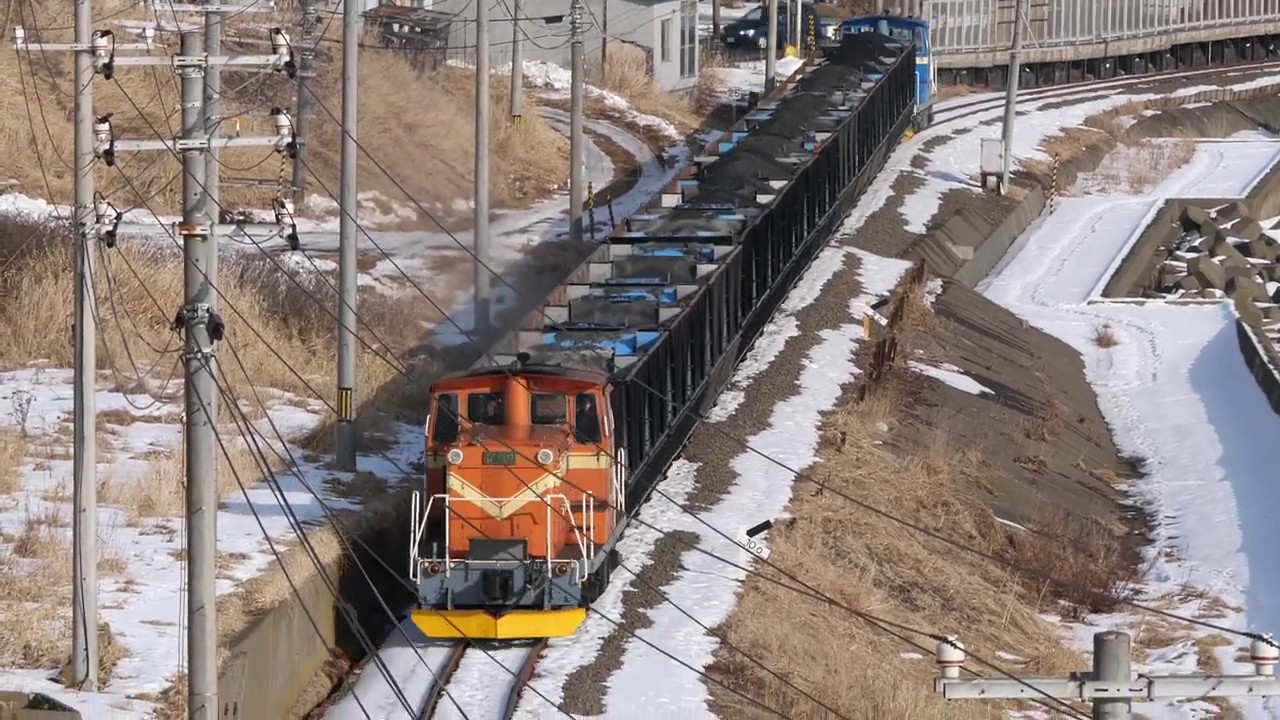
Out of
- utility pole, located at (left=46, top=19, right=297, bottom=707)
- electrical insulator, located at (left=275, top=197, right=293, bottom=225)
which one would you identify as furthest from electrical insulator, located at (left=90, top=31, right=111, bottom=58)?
electrical insulator, located at (left=275, top=197, right=293, bottom=225)

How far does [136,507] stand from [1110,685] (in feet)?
40.9

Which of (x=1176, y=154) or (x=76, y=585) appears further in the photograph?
(x=1176, y=154)

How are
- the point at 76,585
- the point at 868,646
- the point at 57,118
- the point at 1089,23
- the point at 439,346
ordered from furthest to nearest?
the point at 1089,23 < the point at 57,118 < the point at 439,346 < the point at 868,646 < the point at 76,585

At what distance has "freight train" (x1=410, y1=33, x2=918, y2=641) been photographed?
1816 cm

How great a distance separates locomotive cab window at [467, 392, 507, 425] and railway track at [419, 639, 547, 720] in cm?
210

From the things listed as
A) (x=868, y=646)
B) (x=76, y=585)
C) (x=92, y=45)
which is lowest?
(x=868, y=646)

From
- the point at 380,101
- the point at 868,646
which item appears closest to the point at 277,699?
the point at 868,646

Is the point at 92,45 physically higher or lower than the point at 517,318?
higher

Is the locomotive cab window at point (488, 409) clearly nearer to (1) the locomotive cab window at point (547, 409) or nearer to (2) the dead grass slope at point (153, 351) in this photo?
(1) the locomotive cab window at point (547, 409)

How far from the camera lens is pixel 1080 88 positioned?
6806cm

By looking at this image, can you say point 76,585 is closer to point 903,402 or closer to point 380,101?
point 903,402

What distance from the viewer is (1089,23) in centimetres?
7031

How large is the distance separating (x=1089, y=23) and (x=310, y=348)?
48561 millimetres

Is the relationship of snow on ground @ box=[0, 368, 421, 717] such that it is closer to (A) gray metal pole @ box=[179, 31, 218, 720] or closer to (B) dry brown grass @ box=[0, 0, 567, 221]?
(A) gray metal pole @ box=[179, 31, 218, 720]
